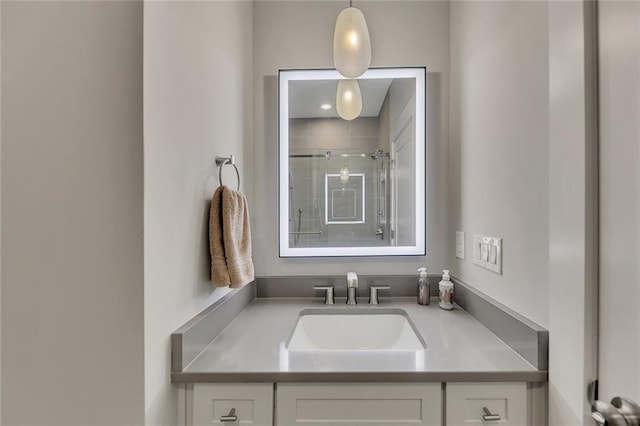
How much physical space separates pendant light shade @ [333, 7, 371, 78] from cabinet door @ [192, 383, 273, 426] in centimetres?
118

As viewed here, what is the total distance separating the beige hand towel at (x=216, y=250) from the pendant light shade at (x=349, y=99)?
2.76 feet

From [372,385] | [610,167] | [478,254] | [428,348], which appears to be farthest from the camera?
[478,254]

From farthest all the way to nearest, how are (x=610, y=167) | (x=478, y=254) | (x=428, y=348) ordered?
(x=478, y=254), (x=428, y=348), (x=610, y=167)

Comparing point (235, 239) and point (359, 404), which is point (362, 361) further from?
point (235, 239)

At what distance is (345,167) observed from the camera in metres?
1.56

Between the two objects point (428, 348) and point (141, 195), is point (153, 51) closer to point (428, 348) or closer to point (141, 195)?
point (141, 195)

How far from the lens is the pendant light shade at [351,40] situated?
118 centimetres

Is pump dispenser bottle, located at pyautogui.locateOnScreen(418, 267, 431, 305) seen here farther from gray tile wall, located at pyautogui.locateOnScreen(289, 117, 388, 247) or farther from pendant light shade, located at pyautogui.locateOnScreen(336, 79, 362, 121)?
pendant light shade, located at pyautogui.locateOnScreen(336, 79, 362, 121)

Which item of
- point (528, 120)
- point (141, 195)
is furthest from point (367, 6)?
point (141, 195)

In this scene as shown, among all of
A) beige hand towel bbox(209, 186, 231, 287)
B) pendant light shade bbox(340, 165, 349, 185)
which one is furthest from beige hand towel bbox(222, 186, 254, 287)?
pendant light shade bbox(340, 165, 349, 185)

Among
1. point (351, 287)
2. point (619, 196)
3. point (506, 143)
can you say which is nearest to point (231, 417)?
point (351, 287)

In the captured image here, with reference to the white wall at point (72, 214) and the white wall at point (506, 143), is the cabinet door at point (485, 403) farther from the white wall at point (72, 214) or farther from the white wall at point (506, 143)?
the white wall at point (72, 214)

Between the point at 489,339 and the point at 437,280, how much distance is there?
47 cm

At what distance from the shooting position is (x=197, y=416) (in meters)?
0.83
